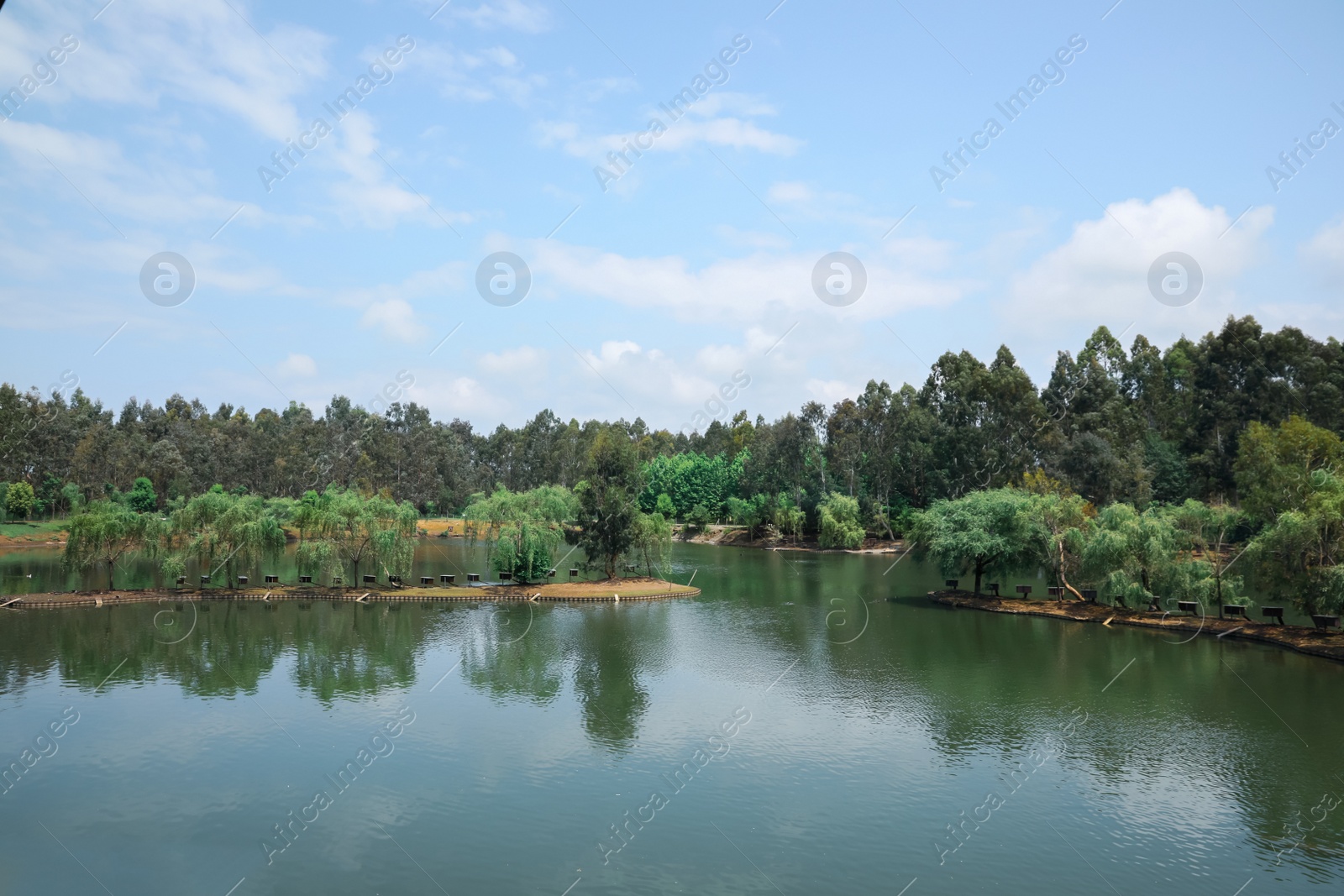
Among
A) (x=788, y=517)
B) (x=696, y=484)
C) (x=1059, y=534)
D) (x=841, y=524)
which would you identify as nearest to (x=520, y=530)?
(x=1059, y=534)

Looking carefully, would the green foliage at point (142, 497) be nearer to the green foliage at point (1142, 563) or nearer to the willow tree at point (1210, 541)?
the green foliage at point (1142, 563)

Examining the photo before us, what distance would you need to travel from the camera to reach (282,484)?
10912 centimetres

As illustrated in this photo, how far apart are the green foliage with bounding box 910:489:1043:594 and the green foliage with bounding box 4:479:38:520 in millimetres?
79656

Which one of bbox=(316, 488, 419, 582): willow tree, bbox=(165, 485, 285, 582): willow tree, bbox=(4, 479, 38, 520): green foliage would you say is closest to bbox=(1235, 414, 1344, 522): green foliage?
bbox=(316, 488, 419, 582): willow tree

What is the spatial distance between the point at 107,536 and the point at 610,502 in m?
25.0

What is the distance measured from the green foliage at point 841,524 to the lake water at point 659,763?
39.8m

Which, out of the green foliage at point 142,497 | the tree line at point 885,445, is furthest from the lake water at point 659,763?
the green foliage at point 142,497

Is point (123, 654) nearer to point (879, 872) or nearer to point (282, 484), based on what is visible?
point (879, 872)

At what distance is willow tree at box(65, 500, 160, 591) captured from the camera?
42.5m

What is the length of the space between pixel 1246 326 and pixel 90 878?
269 ft

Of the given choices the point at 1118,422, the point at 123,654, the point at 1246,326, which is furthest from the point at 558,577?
the point at 1246,326

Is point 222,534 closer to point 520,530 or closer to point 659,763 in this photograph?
point 520,530

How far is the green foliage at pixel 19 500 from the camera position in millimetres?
77938

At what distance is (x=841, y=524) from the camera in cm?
7644
